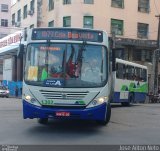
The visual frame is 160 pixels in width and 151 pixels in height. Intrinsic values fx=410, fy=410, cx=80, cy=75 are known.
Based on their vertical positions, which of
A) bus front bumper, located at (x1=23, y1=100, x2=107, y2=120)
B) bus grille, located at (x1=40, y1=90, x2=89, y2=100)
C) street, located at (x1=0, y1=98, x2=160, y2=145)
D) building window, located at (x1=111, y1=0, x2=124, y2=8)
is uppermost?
building window, located at (x1=111, y1=0, x2=124, y2=8)

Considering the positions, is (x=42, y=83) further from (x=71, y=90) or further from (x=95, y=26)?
(x=95, y=26)

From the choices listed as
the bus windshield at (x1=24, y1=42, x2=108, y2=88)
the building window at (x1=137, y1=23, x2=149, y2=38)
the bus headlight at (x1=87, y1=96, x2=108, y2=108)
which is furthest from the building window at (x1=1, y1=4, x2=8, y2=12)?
the bus headlight at (x1=87, y1=96, x2=108, y2=108)

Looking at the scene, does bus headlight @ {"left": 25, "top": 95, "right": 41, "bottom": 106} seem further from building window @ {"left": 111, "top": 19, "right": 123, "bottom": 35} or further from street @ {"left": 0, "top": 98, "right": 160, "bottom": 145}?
building window @ {"left": 111, "top": 19, "right": 123, "bottom": 35}

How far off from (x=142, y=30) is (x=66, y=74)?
1361 inches

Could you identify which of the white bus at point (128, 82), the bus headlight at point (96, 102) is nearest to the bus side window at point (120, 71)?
the white bus at point (128, 82)

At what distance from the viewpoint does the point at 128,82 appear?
2731cm

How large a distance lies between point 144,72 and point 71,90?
19538 millimetres

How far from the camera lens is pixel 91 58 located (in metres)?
12.9

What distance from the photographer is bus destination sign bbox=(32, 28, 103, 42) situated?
1316cm

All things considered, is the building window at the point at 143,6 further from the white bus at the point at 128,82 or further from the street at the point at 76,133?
the street at the point at 76,133

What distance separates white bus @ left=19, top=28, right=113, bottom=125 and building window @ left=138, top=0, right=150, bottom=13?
33.5 m

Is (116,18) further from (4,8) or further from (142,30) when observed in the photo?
(4,8)

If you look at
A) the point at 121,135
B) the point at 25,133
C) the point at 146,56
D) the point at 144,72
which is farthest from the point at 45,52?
the point at 146,56

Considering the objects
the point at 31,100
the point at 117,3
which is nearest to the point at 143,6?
the point at 117,3
